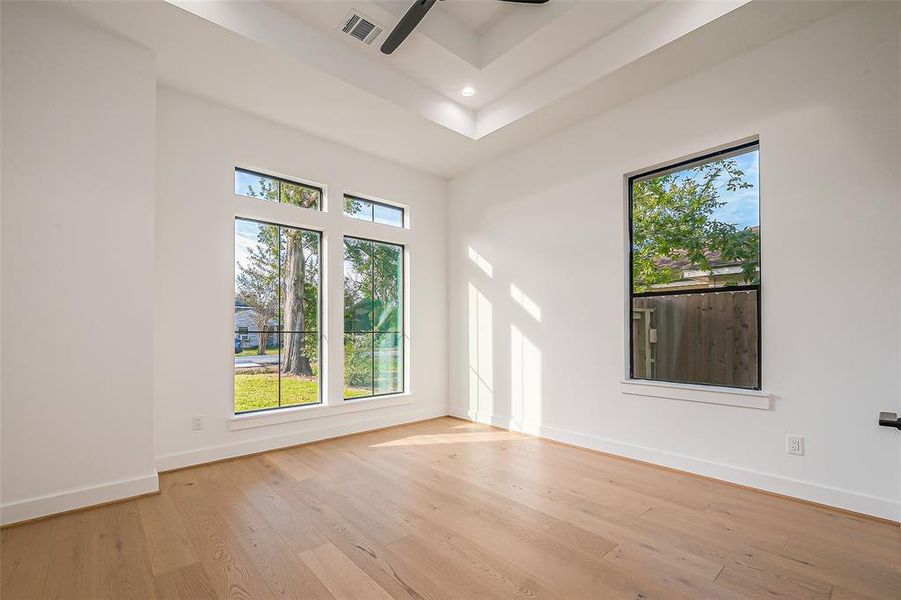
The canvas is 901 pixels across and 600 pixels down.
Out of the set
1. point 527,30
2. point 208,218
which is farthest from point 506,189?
point 208,218

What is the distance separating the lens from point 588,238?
3887mm

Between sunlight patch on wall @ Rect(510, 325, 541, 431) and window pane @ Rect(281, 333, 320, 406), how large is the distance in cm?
203

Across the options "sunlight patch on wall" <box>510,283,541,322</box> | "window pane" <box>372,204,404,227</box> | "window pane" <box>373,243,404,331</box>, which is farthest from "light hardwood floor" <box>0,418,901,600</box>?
"window pane" <box>372,204,404,227</box>

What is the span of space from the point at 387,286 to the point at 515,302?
4.84ft

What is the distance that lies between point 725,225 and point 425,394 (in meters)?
3.49

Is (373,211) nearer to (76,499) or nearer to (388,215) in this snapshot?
(388,215)

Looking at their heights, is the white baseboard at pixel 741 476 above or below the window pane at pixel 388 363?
below

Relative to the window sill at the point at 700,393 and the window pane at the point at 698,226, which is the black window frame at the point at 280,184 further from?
the window sill at the point at 700,393

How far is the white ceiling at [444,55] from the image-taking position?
108 inches

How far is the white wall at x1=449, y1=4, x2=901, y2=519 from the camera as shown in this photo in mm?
2494

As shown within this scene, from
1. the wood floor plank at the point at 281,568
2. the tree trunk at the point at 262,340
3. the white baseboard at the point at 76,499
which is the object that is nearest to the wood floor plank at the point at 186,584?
the wood floor plank at the point at 281,568

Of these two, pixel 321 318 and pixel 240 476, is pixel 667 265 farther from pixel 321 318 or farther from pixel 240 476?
pixel 240 476

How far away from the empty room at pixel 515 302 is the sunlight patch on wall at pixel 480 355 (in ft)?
1.49

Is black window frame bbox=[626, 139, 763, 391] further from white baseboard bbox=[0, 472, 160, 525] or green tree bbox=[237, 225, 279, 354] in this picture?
white baseboard bbox=[0, 472, 160, 525]
